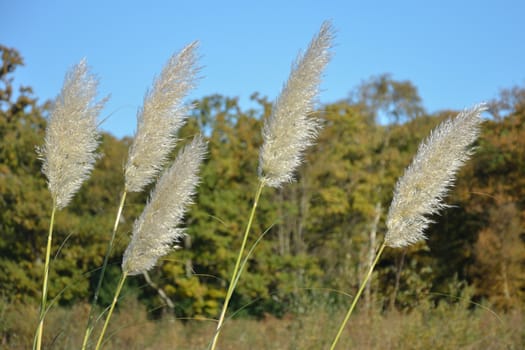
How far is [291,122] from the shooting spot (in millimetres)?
2844

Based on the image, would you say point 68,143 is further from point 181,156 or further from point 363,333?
point 363,333

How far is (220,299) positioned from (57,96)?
1995 centimetres

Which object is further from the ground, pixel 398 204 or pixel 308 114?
pixel 308 114

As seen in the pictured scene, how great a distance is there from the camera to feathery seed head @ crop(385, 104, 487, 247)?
107 inches

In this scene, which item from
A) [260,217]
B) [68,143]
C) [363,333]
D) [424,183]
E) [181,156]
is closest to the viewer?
[424,183]

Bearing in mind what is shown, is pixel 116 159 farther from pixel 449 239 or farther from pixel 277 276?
pixel 449 239

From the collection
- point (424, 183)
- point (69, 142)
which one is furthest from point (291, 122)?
point (69, 142)

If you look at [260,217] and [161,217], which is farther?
[260,217]

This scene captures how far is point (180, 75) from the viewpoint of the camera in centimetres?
304

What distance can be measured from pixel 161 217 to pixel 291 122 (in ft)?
2.27

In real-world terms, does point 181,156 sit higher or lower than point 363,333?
higher

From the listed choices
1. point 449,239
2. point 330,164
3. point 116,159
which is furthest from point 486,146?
point 116,159

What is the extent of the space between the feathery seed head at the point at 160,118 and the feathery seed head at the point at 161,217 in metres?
0.21

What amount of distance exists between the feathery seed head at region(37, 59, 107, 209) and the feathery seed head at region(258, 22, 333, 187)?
85 centimetres
